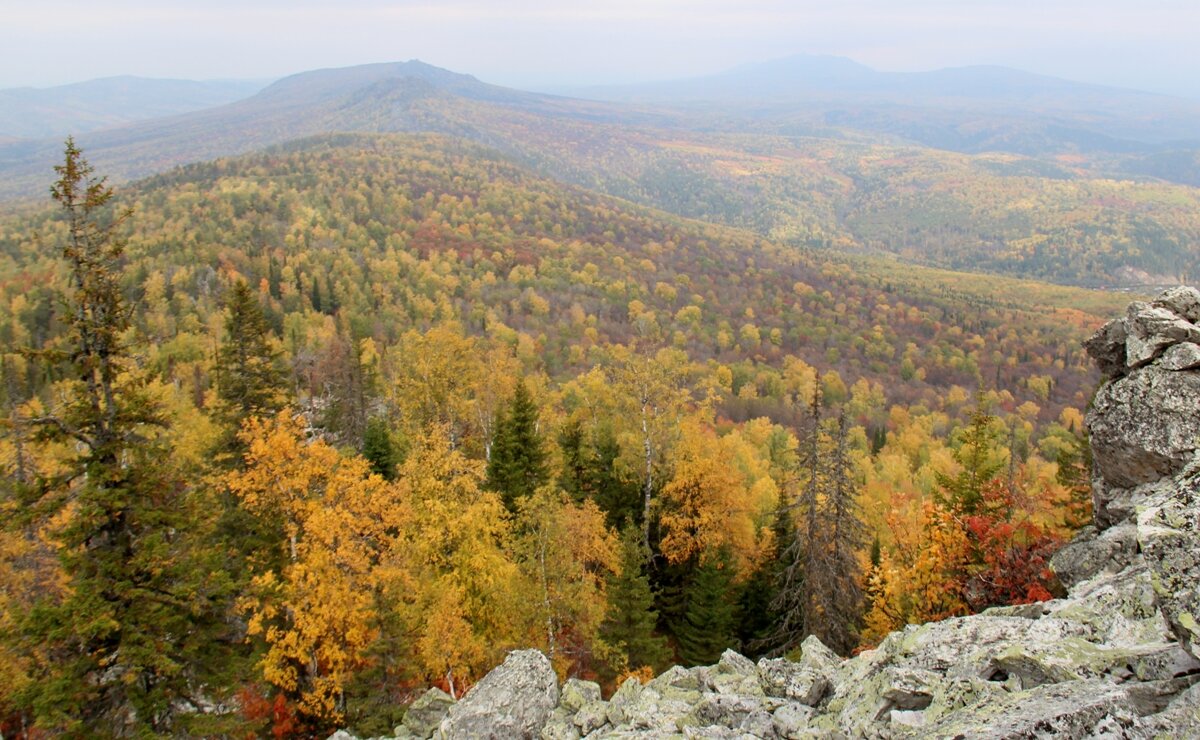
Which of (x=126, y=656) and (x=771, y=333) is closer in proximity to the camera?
(x=126, y=656)

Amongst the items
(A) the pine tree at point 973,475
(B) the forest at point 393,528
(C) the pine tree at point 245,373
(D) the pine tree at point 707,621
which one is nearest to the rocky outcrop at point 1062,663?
(B) the forest at point 393,528

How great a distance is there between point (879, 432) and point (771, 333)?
53.8 m

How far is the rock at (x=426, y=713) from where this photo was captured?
16.2 meters

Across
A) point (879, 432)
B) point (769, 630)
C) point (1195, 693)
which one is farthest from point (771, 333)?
point (1195, 693)

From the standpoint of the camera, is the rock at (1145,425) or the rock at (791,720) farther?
the rock at (1145,425)

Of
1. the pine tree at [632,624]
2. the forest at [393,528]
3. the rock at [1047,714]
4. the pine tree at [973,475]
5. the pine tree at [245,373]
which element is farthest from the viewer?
the pine tree at [245,373]

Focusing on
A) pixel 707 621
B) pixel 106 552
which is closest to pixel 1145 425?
pixel 707 621

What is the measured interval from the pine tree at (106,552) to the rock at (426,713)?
5056 millimetres

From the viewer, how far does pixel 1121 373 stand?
14.3 metres

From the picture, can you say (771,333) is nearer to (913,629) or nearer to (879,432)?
(879,432)

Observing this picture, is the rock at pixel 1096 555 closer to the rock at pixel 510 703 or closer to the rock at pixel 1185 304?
the rock at pixel 1185 304

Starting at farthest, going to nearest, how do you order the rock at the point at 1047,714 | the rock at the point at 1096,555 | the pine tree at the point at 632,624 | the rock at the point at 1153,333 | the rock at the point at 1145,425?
the pine tree at the point at 632,624 < the rock at the point at 1153,333 < the rock at the point at 1145,425 < the rock at the point at 1096,555 < the rock at the point at 1047,714

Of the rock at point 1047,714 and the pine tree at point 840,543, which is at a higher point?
the rock at point 1047,714

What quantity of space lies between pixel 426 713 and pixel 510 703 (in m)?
4.20
